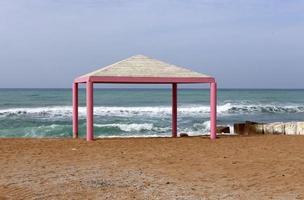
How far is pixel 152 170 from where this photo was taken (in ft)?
32.7

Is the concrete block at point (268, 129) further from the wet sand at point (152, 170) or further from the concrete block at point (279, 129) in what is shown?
the wet sand at point (152, 170)

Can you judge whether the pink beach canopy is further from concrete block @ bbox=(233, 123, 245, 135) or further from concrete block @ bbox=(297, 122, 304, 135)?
concrete block @ bbox=(297, 122, 304, 135)

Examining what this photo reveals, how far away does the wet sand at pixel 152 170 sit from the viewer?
800 centimetres

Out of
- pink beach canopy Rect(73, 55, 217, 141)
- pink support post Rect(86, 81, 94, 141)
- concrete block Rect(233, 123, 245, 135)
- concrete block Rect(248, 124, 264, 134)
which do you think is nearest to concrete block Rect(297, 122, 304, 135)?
concrete block Rect(248, 124, 264, 134)

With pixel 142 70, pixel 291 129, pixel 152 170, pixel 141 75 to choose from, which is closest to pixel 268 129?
pixel 291 129

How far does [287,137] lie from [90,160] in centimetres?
727

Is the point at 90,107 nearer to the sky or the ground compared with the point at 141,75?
nearer to the ground

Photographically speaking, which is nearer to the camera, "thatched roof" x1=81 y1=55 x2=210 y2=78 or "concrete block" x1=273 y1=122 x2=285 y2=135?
"thatched roof" x1=81 y1=55 x2=210 y2=78

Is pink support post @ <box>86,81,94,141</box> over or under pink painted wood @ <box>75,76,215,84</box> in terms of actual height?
under

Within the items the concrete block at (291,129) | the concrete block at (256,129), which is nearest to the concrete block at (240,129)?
the concrete block at (256,129)

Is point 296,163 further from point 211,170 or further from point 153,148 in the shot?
point 153,148

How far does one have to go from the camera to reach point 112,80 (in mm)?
14766

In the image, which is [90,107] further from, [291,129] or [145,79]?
[291,129]

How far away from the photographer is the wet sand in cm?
800
